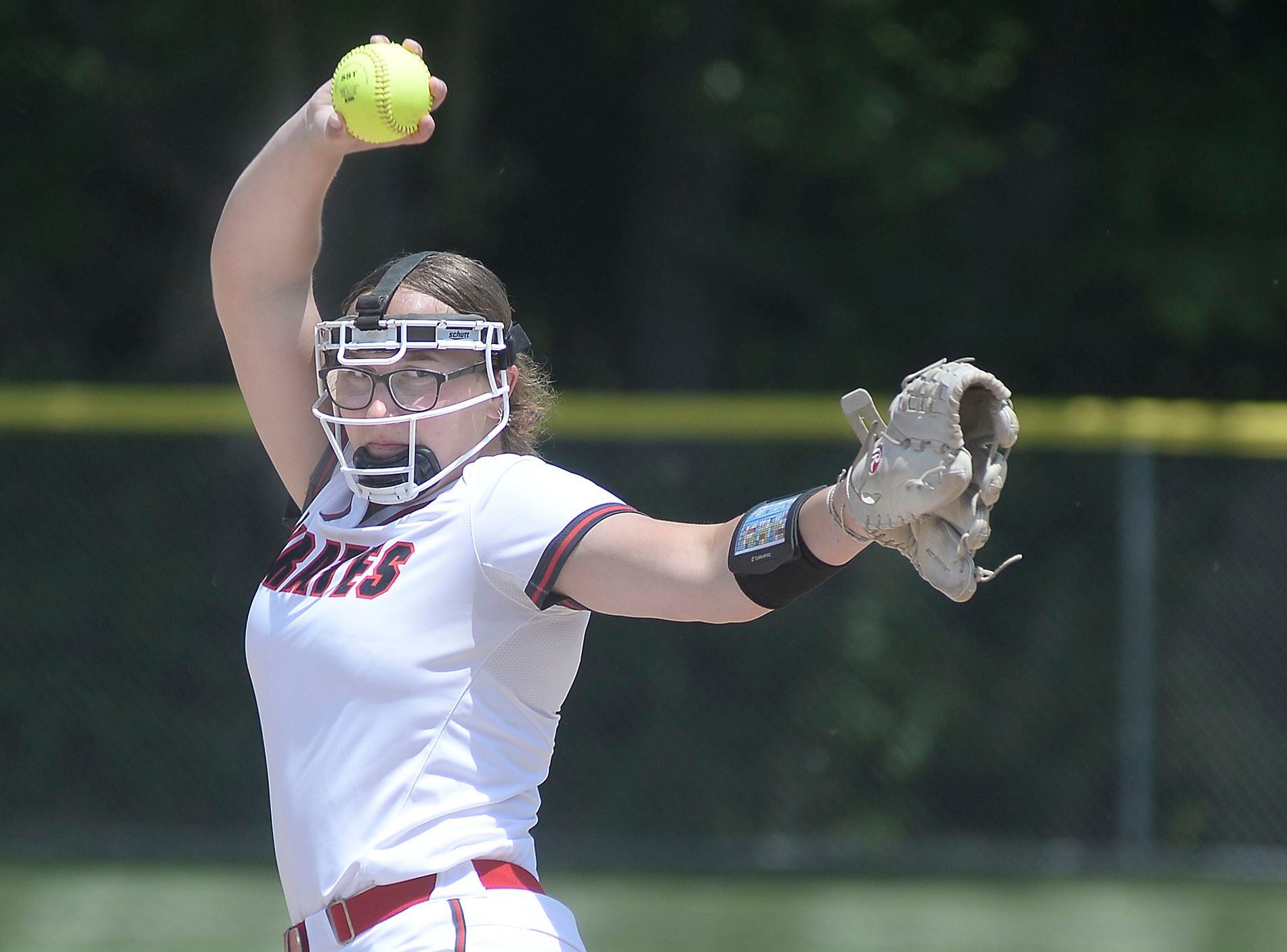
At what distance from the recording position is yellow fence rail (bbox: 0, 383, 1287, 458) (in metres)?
6.97

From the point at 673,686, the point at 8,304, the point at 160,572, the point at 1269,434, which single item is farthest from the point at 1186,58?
the point at 8,304

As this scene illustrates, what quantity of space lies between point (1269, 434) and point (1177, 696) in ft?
4.10

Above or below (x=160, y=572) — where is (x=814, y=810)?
below

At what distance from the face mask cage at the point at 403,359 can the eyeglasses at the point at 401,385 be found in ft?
0.05

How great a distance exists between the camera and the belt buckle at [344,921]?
2.25m

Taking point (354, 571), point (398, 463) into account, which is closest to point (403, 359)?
point (398, 463)

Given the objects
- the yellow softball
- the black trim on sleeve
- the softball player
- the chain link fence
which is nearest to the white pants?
the softball player

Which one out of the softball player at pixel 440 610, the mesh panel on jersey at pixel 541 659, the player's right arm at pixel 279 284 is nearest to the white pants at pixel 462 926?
the softball player at pixel 440 610

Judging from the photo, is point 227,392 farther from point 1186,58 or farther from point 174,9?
point 1186,58

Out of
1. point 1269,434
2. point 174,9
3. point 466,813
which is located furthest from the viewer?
point 174,9

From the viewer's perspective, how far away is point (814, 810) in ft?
23.2

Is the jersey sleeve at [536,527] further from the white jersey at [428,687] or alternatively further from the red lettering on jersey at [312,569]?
the red lettering on jersey at [312,569]

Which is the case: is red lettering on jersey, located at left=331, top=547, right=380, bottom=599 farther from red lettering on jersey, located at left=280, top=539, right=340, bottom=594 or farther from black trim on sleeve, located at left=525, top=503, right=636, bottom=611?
black trim on sleeve, located at left=525, top=503, right=636, bottom=611

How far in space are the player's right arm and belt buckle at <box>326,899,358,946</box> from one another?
878 millimetres
